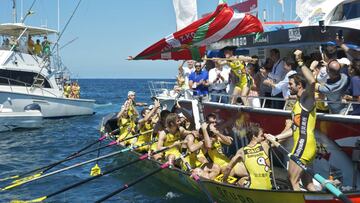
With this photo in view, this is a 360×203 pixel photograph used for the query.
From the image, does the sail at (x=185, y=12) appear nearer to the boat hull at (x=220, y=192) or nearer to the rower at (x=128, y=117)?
the rower at (x=128, y=117)

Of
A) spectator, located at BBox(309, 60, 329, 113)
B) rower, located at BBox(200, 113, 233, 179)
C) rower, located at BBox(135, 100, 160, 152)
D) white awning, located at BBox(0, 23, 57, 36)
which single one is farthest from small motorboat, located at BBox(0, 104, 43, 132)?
spectator, located at BBox(309, 60, 329, 113)

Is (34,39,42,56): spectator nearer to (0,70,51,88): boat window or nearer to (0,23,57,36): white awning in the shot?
(0,23,57,36): white awning

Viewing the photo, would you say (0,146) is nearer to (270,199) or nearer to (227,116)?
(227,116)

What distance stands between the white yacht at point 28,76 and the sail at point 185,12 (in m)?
11.6

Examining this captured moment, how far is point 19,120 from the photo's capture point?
24469 mm

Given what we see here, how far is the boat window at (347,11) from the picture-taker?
10969 millimetres

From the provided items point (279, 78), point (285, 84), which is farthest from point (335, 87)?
point (279, 78)

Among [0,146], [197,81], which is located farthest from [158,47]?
[0,146]

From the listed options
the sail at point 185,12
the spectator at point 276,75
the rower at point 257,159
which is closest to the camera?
the rower at point 257,159

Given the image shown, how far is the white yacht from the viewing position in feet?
84.5

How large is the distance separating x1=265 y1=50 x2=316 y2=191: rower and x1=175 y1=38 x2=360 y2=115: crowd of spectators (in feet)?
0.94

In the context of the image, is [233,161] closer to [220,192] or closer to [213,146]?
[220,192]

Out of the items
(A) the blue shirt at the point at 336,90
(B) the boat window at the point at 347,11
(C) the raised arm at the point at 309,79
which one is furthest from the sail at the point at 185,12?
(C) the raised arm at the point at 309,79

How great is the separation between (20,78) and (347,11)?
20073 millimetres
